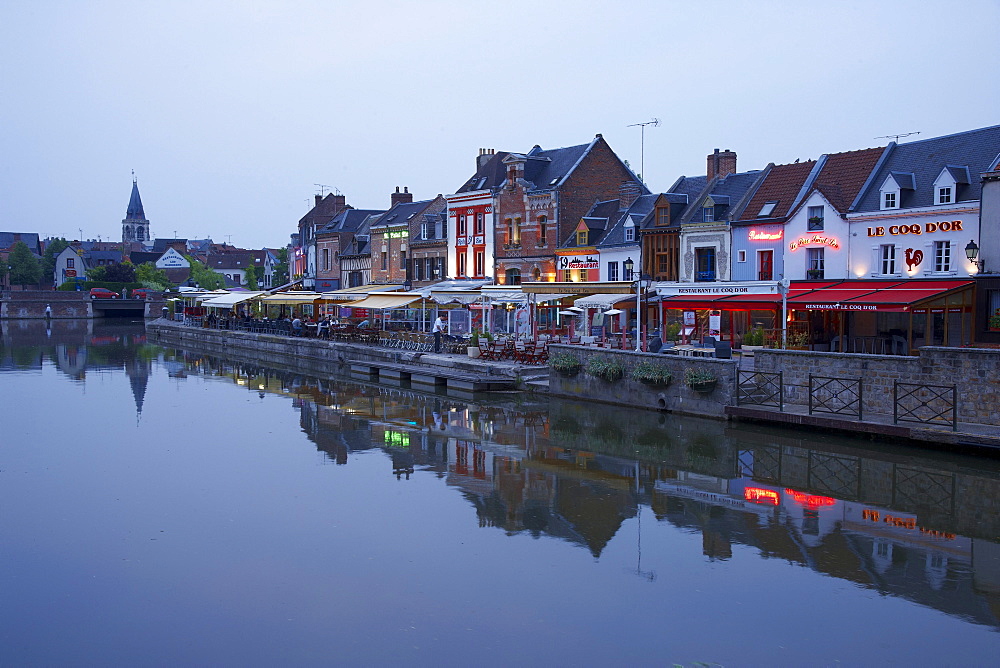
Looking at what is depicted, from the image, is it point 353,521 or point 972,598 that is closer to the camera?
point 972,598

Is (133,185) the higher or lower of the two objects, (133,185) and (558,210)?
the higher

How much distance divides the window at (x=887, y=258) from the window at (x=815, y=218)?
7.75 feet

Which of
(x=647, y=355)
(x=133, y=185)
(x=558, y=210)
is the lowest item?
(x=647, y=355)

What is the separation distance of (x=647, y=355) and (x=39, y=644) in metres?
17.4

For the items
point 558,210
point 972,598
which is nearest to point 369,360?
point 558,210

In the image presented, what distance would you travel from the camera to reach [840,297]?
26.3m

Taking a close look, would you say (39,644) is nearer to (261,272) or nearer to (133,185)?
(261,272)

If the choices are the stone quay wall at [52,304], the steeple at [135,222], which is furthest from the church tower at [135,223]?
the stone quay wall at [52,304]

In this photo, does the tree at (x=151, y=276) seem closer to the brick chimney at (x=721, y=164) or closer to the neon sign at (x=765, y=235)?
the brick chimney at (x=721, y=164)

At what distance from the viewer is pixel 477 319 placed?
45.3 metres

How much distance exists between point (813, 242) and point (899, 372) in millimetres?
12688

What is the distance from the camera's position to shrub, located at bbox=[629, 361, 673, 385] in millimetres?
23047

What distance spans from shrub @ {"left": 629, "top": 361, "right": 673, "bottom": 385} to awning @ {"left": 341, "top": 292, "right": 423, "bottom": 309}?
15303 mm

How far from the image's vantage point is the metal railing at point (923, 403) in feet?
58.6
